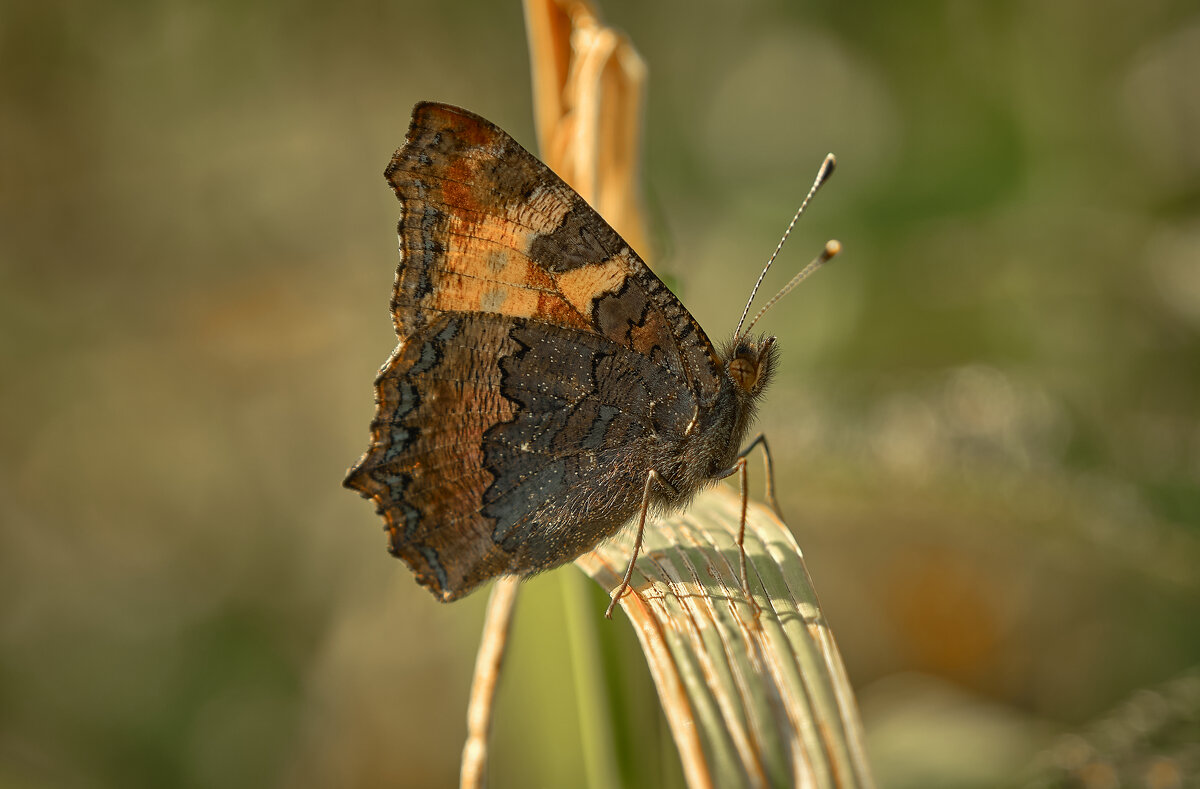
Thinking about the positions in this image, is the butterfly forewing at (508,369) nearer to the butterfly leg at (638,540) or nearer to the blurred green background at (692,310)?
the butterfly leg at (638,540)

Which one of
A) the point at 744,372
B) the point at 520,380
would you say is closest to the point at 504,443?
the point at 520,380

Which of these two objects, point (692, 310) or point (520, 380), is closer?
point (520, 380)

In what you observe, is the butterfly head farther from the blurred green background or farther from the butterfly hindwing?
the blurred green background

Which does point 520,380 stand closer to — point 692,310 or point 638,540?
point 638,540

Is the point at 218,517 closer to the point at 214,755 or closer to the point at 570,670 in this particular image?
the point at 214,755

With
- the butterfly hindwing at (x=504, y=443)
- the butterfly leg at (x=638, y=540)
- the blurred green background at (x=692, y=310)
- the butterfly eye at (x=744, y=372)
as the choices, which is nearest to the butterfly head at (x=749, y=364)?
the butterfly eye at (x=744, y=372)

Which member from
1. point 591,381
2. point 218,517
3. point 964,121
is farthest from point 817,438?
point 218,517
